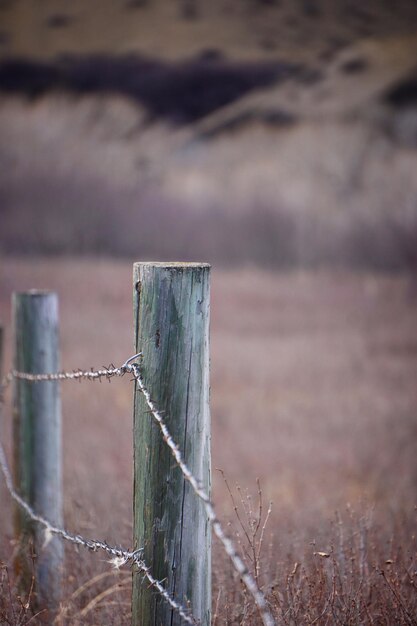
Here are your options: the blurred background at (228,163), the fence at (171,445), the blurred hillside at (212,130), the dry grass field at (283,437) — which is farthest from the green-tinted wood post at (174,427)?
the blurred hillside at (212,130)

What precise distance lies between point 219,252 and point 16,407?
12.9 m

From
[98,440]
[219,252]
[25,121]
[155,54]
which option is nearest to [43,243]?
[25,121]

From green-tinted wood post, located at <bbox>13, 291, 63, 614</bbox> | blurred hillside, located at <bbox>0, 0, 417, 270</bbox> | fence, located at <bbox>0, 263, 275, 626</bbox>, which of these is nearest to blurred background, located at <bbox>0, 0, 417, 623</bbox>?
blurred hillside, located at <bbox>0, 0, 417, 270</bbox>

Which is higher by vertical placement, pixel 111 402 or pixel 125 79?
pixel 125 79

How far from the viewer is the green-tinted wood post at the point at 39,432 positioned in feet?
9.77

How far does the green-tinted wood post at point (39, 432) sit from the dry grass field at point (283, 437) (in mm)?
124

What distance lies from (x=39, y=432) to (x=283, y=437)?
717 centimetres

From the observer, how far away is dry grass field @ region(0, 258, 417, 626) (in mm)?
2422

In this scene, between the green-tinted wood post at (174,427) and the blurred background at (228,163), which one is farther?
the blurred background at (228,163)

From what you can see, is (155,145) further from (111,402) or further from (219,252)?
(111,402)

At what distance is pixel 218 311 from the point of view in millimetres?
14172

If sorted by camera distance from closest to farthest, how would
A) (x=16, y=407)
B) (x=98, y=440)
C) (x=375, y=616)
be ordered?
1. (x=375, y=616)
2. (x=16, y=407)
3. (x=98, y=440)

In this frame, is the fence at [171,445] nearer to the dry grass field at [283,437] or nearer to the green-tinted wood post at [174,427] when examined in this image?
the green-tinted wood post at [174,427]

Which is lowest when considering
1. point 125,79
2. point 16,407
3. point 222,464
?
point 222,464
